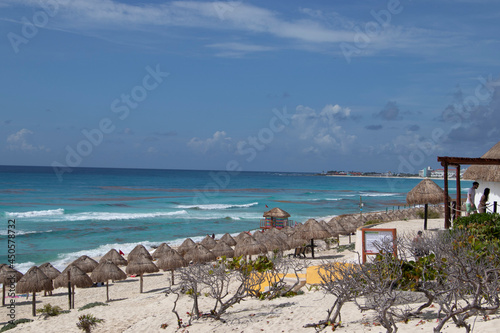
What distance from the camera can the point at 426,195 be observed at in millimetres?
18797

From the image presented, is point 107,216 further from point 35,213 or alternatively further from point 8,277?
point 8,277

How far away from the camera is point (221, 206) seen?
2173 inches

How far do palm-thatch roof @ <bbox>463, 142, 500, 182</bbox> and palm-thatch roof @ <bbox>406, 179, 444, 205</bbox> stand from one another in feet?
9.09

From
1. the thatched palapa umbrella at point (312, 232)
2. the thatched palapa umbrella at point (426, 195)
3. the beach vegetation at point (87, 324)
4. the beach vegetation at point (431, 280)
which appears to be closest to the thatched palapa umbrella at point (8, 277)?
the beach vegetation at point (87, 324)

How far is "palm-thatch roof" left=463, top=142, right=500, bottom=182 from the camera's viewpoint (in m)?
14.4

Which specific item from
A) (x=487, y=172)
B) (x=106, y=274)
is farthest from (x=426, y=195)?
(x=106, y=274)

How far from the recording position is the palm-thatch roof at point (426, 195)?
61.3 feet

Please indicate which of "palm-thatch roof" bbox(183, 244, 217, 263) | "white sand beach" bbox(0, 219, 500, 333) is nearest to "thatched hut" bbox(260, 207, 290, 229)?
"palm-thatch roof" bbox(183, 244, 217, 263)

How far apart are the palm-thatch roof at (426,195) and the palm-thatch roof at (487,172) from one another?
109 inches

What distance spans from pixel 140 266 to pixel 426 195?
11616 mm

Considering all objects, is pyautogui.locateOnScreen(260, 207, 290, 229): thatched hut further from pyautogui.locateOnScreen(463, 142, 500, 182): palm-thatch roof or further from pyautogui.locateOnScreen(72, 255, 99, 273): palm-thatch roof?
pyautogui.locateOnScreen(463, 142, 500, 182): palm-thatch roof

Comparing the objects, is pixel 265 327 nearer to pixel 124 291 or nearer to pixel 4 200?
pixel 124 291

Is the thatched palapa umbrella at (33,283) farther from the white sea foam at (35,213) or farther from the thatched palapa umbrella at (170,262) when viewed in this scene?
the white sea foam at (35,213)

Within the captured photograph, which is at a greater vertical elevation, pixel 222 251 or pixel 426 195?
pixel 426 195
